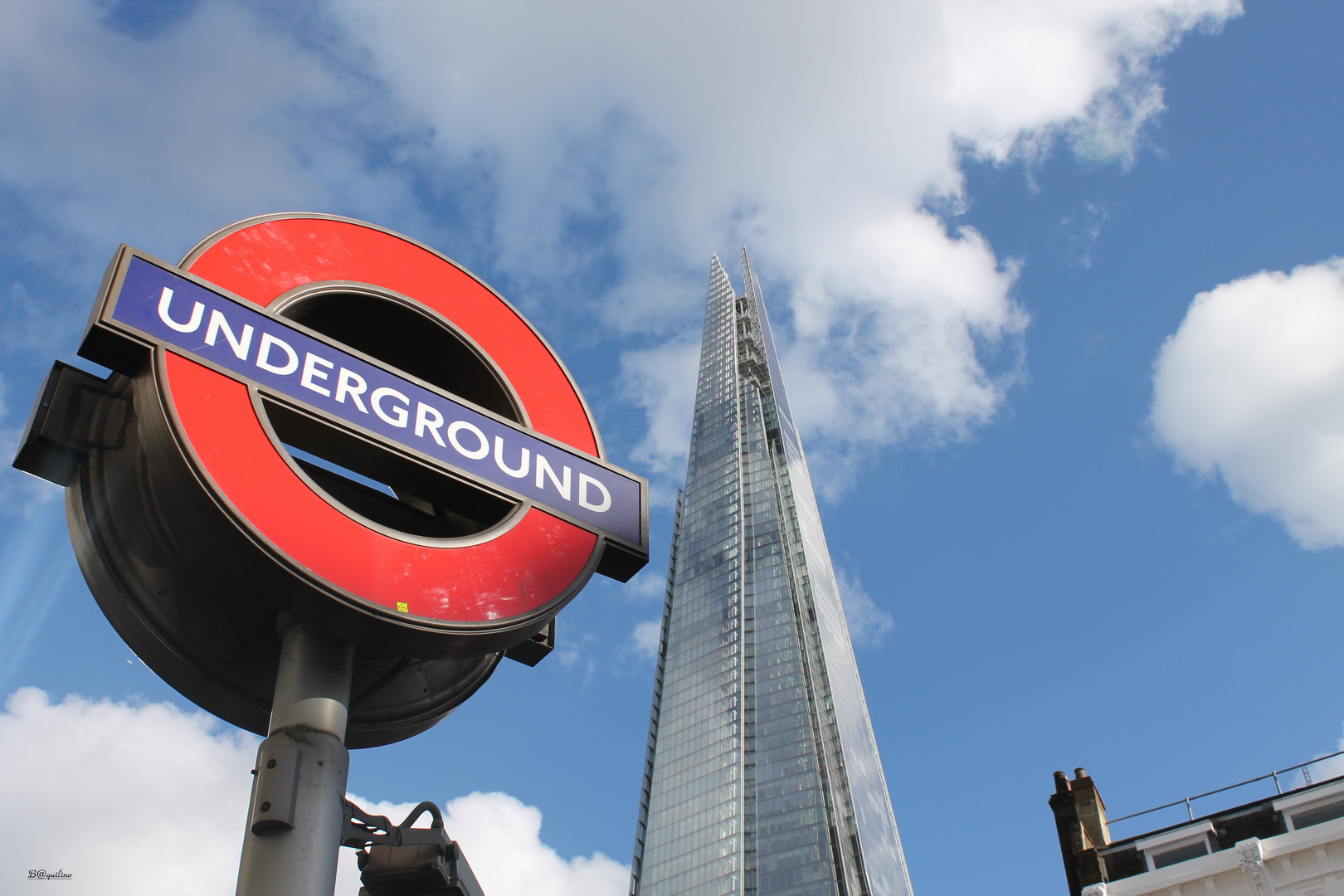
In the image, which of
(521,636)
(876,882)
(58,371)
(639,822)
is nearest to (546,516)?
(521,636)

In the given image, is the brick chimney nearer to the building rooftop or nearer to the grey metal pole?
the building rooftop

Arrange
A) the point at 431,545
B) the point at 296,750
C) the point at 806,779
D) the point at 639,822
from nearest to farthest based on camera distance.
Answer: the point at 296,750 < the point at 431,545 < the point at 806,779 < the point at 639,822

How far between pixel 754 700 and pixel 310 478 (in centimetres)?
13545

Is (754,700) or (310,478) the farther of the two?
(754,700)

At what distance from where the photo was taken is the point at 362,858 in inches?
258

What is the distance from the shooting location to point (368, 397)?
7.70 metres

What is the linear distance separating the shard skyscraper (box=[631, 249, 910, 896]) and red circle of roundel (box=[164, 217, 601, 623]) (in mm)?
118730

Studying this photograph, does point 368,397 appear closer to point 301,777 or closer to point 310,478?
point 310,478

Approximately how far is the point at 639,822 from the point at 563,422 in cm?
13483

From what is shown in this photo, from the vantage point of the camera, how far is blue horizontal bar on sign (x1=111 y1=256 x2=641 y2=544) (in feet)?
22.8

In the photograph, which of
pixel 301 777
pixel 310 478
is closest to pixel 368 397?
pixel 310 478

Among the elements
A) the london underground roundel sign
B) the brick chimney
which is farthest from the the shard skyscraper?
the london underground roundel sign

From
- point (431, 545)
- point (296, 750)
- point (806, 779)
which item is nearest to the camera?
Result: point (296, 750)

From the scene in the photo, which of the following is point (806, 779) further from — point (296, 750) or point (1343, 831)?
point (296, 750)
